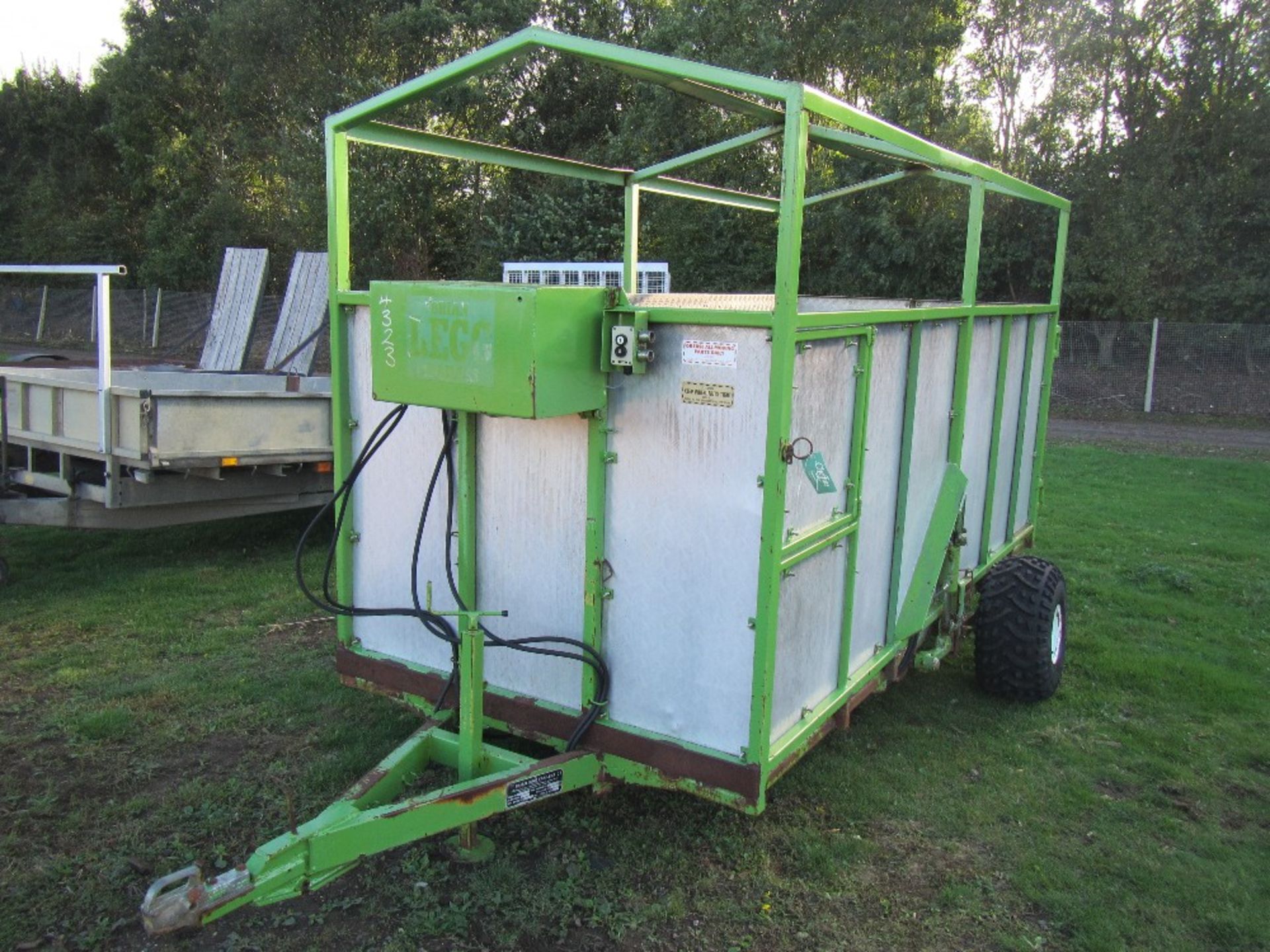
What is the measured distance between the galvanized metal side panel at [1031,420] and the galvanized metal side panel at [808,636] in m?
2.66

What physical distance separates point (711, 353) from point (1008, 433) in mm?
3144

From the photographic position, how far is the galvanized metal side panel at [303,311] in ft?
26.8

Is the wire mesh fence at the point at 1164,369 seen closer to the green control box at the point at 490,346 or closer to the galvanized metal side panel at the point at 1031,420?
the galvanized metal side panel at the point at 1031,420

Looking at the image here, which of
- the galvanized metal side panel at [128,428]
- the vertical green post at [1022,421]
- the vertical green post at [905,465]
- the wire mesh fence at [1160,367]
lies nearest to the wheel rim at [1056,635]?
the vertical green post at [1022,421]

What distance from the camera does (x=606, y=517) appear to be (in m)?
3.12

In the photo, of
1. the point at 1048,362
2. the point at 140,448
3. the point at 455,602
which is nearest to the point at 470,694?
the point at 455,602

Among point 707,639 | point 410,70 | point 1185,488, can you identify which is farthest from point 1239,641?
point 410,70

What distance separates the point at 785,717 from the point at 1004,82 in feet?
61.9

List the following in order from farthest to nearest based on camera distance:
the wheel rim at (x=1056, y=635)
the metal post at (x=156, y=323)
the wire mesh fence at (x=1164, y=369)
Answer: the metal post at (x=156, y=323)
the wire mesh fence at (x=1164, y=369)
the wheel rim at (x=1056, y=635)

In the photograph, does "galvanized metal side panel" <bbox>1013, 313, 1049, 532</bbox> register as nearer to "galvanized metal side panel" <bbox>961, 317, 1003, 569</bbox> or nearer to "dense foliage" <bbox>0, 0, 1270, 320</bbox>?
"galvanized metal side panel" <bbox>961, 317, 1003, 569</bbox>

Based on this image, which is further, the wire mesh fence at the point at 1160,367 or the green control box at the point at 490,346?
the wire mesh fence at the point at 1160,367

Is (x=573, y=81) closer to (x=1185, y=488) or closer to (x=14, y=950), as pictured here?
(x=1185, y=488)

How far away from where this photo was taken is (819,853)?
3480 millimetres

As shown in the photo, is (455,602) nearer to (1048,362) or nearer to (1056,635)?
(1056,635)
